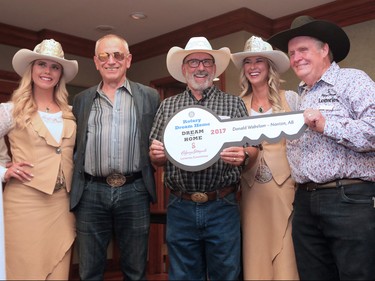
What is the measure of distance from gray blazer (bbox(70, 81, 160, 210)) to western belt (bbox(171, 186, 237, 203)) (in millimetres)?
228

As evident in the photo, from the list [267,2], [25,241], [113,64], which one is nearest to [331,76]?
[113,64]

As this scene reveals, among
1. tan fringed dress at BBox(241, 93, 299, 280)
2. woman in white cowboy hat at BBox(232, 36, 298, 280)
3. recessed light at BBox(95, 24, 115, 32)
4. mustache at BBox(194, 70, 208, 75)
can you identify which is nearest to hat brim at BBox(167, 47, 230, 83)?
mustache at BBox(194, 70, 208, 75)

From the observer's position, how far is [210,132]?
2113 millimetres

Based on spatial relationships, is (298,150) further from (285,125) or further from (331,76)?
(331,76)

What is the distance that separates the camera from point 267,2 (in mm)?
4625

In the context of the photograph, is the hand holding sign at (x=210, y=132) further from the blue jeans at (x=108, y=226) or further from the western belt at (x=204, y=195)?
the blue jeans at (x=108, y=226)

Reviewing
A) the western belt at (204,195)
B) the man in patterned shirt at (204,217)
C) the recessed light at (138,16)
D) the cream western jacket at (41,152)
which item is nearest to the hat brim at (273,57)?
the man in patterned shirt at (204,217)

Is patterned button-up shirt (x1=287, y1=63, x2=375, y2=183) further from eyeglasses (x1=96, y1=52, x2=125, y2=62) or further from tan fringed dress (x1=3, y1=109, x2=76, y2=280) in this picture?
tan fringed dress (x1=3, y1=109, x2=76, y2=280)

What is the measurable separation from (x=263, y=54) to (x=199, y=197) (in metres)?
0.97

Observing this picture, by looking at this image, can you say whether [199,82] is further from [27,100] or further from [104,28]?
Result: [104,28]

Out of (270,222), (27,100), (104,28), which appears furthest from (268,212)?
(104,28)

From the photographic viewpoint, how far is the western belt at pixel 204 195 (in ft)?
7.11

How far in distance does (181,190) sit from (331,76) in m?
0.91

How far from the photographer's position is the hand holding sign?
2016 mm
